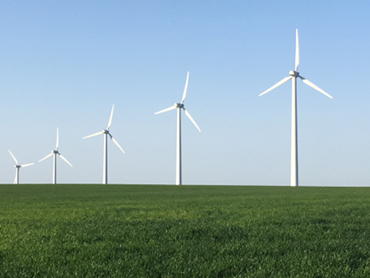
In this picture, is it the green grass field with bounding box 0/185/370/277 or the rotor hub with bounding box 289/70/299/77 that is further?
the rotor hub with bounding box 289/70/299/77

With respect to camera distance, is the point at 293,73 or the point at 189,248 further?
the point at 293,73

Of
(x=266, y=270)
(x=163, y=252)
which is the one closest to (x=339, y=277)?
(x=266, y=270)

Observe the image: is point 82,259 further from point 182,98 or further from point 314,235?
point 182,98

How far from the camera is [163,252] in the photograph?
900cm

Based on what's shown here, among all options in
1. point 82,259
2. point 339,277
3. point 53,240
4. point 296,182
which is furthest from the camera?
point 296,182

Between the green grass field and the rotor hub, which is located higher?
the rotor hub

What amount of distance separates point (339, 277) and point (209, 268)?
87.6 inches

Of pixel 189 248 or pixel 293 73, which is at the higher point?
pixel 293 73

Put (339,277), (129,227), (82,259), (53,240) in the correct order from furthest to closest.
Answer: (129,227) < (53,240) < (82,259) < (339,277)

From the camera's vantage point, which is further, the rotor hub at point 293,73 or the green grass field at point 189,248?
the rotor hub at point 293,73

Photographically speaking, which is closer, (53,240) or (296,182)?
(53,240)

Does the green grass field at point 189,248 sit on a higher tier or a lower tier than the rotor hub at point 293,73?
lower

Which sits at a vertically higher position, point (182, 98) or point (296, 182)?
point (182, 98)

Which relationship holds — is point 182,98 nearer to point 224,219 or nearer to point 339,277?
point 224,219
